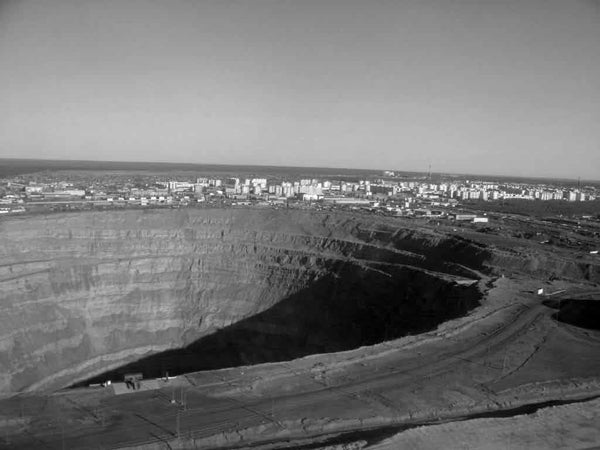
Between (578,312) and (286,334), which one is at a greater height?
(578,312)

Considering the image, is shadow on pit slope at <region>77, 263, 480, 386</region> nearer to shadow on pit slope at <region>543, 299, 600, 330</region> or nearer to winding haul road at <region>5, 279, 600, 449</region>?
shadow on pit slope at <region>543, 299, 600, 330</region>

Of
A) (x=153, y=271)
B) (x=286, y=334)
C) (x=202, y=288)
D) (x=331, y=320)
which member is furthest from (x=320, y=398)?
(x=153, y=271)

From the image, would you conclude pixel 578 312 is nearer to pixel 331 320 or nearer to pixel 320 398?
pixel 331 320

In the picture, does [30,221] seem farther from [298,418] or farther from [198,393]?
[298,418]

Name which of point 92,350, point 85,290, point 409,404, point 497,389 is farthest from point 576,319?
point 85,290

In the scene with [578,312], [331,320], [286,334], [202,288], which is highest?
[578,312]

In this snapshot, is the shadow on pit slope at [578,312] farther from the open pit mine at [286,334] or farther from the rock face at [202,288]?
the rock face at [202,288]

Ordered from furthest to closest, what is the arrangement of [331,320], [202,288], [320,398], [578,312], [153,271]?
[202,288], [153,271], [331,320], [578,312], [320,398]
